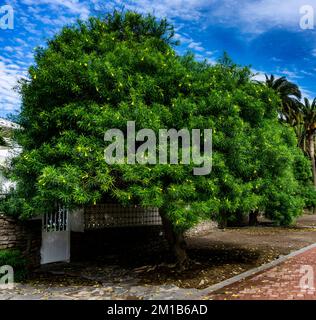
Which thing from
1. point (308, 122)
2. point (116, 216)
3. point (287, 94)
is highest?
point (287, 94)

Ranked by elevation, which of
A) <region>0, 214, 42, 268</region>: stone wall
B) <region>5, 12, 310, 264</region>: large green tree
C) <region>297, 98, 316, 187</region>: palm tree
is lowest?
<region>0, 214, 42, 268</region>: stone wall

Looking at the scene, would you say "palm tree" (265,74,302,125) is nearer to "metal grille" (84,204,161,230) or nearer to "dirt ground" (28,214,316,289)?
"dirt ground" (28,214,316,289)

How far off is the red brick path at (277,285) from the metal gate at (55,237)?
432 centimetres

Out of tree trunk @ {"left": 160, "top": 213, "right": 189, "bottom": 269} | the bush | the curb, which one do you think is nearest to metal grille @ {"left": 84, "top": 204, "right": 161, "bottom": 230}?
the bush

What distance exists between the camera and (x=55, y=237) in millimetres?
8859

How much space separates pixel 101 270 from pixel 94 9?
19.5 ft

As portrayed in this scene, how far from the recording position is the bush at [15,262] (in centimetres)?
706

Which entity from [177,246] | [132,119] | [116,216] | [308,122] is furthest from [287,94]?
[132,119]

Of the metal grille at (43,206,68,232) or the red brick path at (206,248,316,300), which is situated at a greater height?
the metal grille at (43,206,68,232)

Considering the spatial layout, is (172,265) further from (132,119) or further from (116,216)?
(132,119)

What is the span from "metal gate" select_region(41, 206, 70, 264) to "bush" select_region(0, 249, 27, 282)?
107 centimetres

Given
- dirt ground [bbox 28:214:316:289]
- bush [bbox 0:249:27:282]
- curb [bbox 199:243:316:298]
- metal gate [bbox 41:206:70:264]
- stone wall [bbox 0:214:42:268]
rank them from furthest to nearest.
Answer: metal gate [bbox 41:206:70:264] < stone wall [bbox 0:214:42:268] < dirt ground [bbox 28:214:316:289] < bush [bbox 0:249:27:282] < curb [bbox 199:243:316:298]

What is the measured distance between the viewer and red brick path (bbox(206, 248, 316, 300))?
606cm

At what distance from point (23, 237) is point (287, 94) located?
1029 inches
